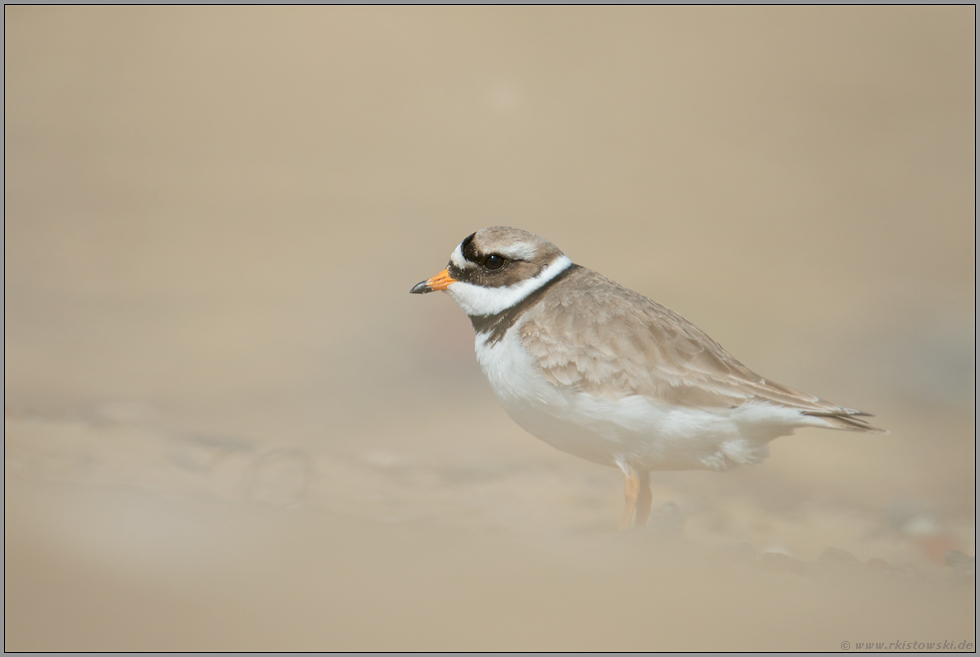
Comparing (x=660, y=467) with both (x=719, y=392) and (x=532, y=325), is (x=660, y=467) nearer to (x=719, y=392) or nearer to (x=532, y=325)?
(x=719, y=392)

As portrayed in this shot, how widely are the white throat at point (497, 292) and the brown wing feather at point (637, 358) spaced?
0.11 meters

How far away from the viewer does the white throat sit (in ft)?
10.5

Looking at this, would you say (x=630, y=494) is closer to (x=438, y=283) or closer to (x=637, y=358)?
(x=637, y=358)

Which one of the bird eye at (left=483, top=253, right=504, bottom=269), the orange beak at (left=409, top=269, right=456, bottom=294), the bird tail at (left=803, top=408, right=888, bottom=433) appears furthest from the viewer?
the orange beak at (left=409, top=269, right=456, bottom=294)

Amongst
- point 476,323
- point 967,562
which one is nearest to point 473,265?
point 476,323

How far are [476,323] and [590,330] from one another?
1.78ft

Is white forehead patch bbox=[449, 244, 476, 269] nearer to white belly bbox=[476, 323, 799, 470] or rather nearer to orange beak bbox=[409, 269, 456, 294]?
orange beak bbox=[409, 269, 456, 294]

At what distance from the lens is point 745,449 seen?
2.89 m

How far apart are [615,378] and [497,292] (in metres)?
0.61

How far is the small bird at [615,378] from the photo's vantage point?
2.82m

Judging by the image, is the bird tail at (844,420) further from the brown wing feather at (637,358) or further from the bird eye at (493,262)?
the bird eye at (493,262)

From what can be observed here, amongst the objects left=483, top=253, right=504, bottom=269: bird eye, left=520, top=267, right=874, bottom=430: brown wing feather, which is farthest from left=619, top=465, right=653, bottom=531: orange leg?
left=483, top=253, right=504, bottom=269: bird eye

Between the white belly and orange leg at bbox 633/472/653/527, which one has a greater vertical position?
the white belly

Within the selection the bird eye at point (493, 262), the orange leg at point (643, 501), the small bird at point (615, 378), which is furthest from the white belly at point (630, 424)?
the bird eye at point (493, 262)
